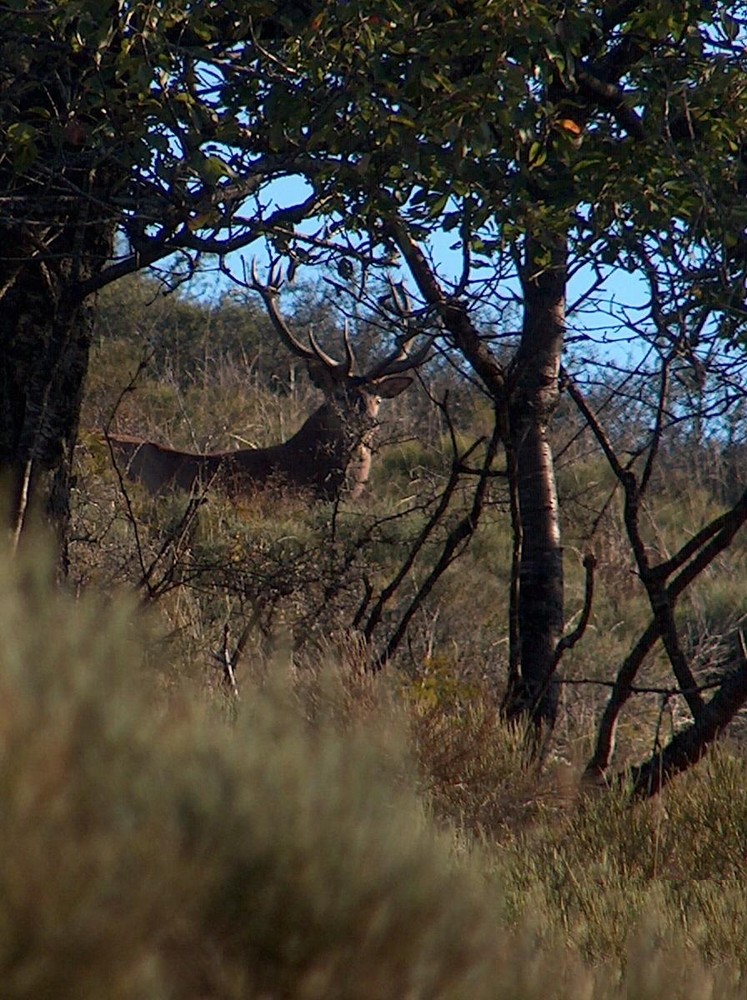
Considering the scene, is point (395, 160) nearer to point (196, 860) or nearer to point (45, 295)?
point (45, 295)

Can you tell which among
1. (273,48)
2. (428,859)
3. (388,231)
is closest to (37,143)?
(273,48)

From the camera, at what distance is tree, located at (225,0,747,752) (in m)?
4.65

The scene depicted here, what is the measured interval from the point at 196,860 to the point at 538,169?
390 cm

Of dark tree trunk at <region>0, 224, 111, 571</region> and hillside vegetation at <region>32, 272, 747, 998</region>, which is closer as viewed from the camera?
hillside vegetation at <region>32, 272, 747, 998</region>

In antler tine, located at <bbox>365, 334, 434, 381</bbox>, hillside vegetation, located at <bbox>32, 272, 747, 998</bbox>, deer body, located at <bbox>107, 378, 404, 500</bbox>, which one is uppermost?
antler tine, located at <bbox>365, 334, 434, 381</bbox>

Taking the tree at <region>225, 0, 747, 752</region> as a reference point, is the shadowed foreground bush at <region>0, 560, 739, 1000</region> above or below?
below

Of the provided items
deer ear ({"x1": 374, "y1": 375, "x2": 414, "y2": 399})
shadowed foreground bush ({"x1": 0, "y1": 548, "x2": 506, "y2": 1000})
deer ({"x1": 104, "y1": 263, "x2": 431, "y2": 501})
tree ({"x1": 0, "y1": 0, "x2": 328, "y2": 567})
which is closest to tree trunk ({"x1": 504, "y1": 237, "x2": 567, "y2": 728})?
tree ({"x1": 0, "y1": 0, "x2": 328, "y2": 567})

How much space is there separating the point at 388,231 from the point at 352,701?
1811mm

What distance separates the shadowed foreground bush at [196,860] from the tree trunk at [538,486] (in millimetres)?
3687

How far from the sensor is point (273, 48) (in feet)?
17.5

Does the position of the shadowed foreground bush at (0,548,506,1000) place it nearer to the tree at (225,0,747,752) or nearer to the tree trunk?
the tree at (225,0,747,752)

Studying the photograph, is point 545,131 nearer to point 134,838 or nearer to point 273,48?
point 273,48

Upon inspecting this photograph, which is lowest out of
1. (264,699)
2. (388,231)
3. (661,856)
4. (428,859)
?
(661,856)

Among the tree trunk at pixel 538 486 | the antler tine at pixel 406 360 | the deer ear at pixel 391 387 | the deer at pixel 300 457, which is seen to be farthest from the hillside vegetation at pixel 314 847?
the deer ear at pixel 391 387
